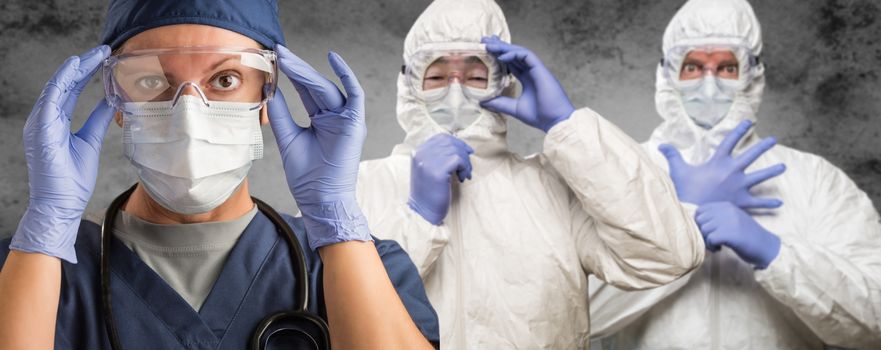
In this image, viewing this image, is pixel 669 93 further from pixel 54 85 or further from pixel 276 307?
pixel 54 85

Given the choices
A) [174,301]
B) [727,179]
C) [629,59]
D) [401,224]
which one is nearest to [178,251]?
[174,301]

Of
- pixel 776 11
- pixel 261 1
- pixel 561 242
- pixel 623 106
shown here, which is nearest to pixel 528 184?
pixel 561 242

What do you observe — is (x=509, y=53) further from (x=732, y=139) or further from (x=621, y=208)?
(x=732, y=139)

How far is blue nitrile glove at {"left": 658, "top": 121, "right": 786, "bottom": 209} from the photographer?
2719 millimetres

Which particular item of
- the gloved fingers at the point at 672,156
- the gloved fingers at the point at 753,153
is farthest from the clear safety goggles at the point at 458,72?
the gloved fingers at the point at 753,153

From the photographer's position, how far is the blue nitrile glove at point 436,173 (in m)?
2.29

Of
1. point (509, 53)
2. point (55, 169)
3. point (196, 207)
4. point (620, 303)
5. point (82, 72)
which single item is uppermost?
point (82, 72)

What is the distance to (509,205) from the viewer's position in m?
2.38

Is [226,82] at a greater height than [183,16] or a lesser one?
lesser

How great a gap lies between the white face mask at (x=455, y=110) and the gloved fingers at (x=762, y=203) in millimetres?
868

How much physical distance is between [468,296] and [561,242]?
27cm

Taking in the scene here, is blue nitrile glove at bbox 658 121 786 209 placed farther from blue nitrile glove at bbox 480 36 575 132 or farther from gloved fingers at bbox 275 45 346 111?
gloved fingers at bbox 275 45 346 111

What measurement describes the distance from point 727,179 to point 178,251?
1.80 meters

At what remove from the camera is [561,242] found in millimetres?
2334
